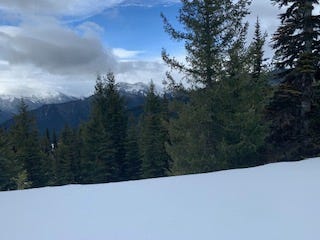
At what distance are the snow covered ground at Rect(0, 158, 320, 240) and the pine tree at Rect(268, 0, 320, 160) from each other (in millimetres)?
6601

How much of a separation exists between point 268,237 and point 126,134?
29794mm

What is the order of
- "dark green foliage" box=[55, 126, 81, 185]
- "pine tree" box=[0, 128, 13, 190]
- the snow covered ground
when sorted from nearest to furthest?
the snow covered ground < "pine tree" box=[0, 128, 13, 190] < "dark green foliage" box=[55, 126, 81, 185]

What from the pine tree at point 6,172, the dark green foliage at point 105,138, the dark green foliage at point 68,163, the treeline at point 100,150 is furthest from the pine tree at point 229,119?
the dark green foliage at point 68,163

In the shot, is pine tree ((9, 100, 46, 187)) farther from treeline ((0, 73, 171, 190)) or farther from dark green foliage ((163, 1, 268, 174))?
dark green foliage ((163, 1, 268, 174))

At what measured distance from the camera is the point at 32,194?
24.1ft

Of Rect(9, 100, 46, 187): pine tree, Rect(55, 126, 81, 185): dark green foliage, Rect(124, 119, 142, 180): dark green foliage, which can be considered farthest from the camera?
Rect(55, 126, 81, 185): dark green foliage

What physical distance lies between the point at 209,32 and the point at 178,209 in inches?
459

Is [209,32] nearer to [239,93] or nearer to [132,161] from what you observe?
[239,93]

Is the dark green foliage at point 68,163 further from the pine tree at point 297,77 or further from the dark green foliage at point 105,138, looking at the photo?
the pine tree at point 297,77

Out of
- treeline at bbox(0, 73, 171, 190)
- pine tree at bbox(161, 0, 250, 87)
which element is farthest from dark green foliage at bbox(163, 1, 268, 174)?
treeline at bbox(0, 73, 171, 190)

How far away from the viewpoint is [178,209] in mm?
5441

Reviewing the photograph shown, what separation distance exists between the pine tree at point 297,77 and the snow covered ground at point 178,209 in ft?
21.7

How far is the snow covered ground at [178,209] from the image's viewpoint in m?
4.45

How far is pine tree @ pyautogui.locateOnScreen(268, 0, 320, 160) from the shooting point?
13.4m
